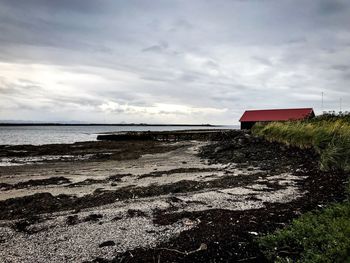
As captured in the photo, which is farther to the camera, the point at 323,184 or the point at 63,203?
the point at 323,184

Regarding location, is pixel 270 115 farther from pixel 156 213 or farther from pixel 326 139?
pixel 156 213

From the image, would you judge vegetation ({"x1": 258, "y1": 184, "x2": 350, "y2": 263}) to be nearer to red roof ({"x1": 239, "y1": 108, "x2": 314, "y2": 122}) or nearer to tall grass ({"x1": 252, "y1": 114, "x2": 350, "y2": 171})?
tall grass ({"x1": 252, "y1": 114, "x2": 350, "y2": 171})

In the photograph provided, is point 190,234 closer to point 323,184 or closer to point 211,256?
point 211,256

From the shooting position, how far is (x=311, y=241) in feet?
17.3

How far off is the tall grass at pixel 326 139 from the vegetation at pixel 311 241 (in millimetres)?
6511

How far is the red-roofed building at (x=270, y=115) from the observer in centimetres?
5182

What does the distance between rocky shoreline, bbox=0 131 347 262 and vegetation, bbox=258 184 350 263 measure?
0.32 m

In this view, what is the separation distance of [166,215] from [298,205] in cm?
309

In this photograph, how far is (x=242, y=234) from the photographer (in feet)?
19.7

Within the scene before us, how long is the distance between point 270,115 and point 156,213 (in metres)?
49.4

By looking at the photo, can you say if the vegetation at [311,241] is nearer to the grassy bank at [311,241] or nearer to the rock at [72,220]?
the grassy bank at [311,241]

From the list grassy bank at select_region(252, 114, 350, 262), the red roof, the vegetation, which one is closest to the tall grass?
grassy bank at select_region(252, 114, 350, 262)

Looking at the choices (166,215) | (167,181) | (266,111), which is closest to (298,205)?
(166,215)

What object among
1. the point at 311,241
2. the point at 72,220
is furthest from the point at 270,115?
the point at 311,241
